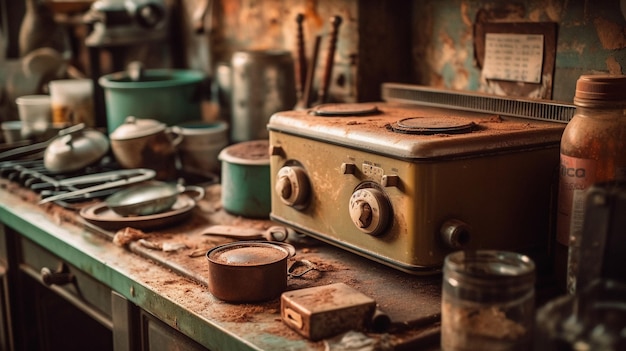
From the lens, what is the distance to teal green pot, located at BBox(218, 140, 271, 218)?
6.04ft

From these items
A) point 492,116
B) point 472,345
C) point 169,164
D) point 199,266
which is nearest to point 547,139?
point 492,116

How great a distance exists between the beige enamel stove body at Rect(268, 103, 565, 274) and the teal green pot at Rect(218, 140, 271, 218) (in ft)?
0.89

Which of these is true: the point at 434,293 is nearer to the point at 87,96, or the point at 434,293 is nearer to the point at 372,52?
the point at 372,52

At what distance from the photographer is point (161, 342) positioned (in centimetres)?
150

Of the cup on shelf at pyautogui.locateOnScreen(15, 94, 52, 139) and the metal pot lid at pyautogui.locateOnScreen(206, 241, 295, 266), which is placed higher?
the cup on shelf at pyautogui.locateOnScreen(15, 94, 52, 139)

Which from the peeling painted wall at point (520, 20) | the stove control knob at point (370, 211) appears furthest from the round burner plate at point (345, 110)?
the peeling painted wall at point (520, 20)

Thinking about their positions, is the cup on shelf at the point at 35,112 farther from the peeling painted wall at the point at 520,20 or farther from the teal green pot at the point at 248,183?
the peeling painted wall at the point at 520,20

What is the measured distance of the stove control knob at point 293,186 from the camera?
1.56m

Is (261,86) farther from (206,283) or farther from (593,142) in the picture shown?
(593,142)

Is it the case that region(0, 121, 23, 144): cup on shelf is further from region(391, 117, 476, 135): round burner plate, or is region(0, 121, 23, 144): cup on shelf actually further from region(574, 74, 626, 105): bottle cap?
region(574, 74, 626, 105): bottle cap

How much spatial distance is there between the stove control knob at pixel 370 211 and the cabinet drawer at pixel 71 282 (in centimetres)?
→ 64

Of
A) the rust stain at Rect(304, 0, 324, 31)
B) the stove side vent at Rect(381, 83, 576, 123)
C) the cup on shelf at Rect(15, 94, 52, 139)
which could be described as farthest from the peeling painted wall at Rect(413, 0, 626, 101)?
the cup on shelf at Rect(15, 94, 52, 139)

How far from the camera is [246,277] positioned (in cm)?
134

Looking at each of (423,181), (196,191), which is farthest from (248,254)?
(196,191)
